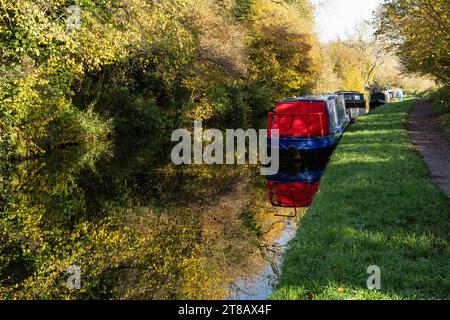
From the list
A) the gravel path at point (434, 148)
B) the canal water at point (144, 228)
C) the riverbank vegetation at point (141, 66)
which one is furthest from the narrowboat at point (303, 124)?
the riverbank vegetation at point (141, 66)

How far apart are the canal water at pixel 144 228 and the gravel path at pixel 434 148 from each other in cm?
315

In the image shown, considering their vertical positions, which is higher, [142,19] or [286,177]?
[142,19]

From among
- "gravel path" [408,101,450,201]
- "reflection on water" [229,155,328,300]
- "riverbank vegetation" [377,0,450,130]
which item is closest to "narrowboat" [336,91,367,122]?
"riverbank vegetation" [377,0,450,130]

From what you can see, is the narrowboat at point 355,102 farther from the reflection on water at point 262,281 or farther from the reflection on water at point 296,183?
the reflection on water at point 262,281

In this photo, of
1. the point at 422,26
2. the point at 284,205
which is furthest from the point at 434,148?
the point at 284,205

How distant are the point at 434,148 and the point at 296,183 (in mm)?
4848

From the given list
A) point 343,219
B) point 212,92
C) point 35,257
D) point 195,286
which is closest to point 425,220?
point 343,219

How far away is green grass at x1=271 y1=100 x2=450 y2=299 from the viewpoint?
192 inches

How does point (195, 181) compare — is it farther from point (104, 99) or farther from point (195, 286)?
point (104, 99)

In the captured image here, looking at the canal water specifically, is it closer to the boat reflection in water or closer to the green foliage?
the boat reflection in water
